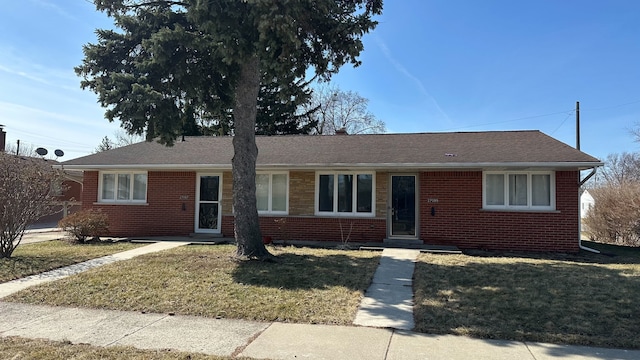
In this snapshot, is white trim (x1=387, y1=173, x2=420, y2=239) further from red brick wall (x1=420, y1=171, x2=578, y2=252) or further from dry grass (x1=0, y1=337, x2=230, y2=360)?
dry grass (x1=0, y1=337, x2=230, y2=360)

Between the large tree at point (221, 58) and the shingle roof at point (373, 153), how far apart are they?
344 cm

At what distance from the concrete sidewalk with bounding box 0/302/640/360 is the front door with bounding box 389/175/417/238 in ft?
26.5

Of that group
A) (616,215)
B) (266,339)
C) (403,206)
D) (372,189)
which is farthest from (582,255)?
(266,339)

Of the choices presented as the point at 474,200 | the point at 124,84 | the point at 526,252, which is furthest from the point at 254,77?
the point at 526,252

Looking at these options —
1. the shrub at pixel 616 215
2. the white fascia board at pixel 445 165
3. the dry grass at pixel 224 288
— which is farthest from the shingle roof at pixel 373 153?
the dry grass at pixel 224 288

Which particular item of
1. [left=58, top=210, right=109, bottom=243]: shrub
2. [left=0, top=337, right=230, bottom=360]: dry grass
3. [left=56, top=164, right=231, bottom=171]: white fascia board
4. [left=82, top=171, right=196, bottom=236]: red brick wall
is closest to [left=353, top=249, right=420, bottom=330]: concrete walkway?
[left=0, top=337, right=230, bottom=360]: dry grass

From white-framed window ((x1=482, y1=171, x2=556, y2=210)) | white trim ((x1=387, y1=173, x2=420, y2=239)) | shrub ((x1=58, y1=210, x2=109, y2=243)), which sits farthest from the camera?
white trim ((x1=387, y1=173, x2=420, y2=239))

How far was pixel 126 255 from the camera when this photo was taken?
10766 mm

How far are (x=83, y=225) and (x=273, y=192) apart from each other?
234 inches

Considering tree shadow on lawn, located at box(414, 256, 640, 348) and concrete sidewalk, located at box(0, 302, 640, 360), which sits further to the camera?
tree shadow on lawn, located at box(414, 256, 640, 348)

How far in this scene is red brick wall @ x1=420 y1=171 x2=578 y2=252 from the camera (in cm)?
1200

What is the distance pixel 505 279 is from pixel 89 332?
697 cm

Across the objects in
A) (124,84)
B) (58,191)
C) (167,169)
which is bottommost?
(58,191)

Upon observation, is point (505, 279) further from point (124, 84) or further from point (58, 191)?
point (58, 191)
